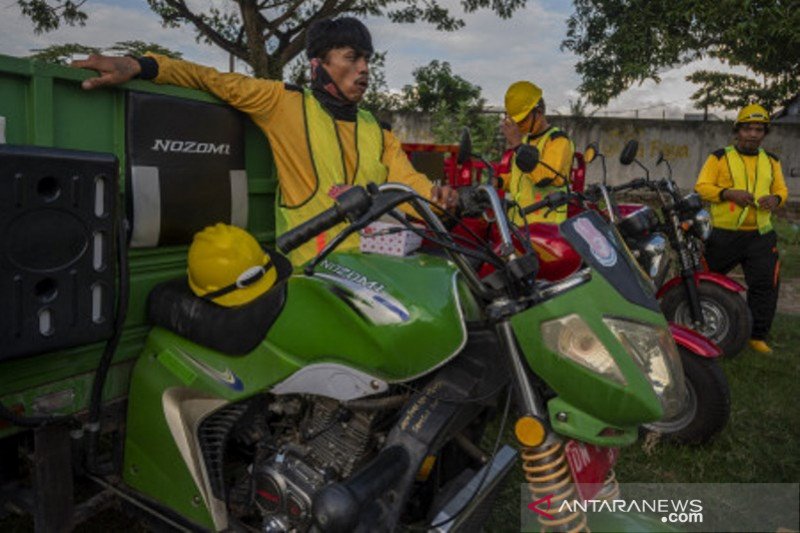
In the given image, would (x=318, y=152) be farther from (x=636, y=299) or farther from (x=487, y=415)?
(x=636, y=299)

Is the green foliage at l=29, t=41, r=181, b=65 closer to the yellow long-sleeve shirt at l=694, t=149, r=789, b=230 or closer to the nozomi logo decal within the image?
the nozomi logo decal

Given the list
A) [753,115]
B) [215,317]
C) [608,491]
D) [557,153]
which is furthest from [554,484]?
[753,115]

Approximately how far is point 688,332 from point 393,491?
216cm

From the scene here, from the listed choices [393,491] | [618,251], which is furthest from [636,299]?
[393,491]

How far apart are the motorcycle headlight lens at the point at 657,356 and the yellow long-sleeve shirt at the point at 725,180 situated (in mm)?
4296

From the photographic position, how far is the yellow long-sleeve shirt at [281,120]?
104 inches

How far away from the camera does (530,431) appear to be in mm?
1590

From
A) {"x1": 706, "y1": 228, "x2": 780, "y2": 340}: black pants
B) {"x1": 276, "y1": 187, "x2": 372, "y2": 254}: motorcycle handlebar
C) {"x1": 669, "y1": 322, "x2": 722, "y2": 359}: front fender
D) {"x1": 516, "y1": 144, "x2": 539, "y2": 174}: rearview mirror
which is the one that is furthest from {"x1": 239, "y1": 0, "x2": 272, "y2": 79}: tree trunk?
{"x1": 276, "y1": 187, "x2": 372, "y2": 254}: motorcycle handlebar

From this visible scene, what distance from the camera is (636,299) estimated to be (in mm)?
1609

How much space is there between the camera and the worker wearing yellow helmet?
15.0 feet

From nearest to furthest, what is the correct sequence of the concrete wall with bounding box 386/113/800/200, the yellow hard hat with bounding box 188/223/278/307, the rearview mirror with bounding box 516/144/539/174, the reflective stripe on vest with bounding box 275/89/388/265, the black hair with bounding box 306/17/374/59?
the rearview mirror with bounding box 516/144/539/174, the yellow hard hat with bounding box 188/223/278/307, the reflective stripe on vest with bounding box 275/89/388/265, the black hair with bounding box 306/17/374/59, the concrete wall with bounding box 386/113/800/200

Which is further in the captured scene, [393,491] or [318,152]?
[318,152]

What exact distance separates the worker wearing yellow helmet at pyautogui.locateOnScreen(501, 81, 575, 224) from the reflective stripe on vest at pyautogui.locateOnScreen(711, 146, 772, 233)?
5.55 feet

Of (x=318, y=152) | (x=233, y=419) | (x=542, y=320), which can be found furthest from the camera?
(x=318, y=152)
